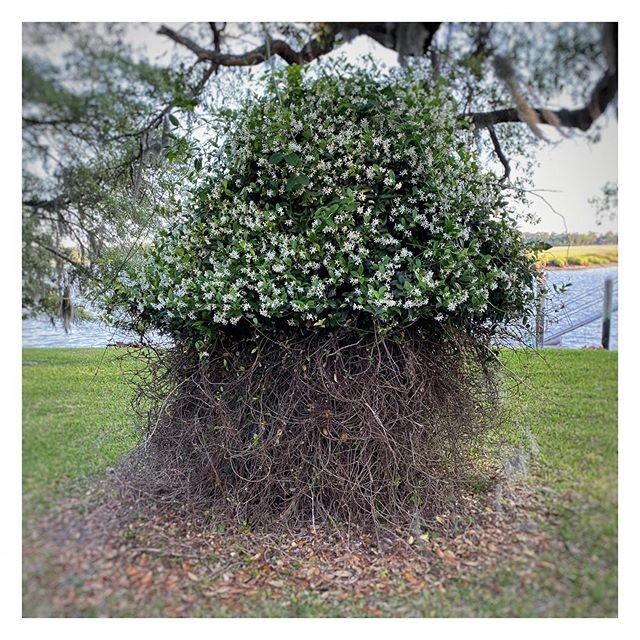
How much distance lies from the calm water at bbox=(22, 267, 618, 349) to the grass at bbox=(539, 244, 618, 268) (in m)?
0.03

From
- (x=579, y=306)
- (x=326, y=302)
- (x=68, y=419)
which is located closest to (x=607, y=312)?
(x=579, y=306)

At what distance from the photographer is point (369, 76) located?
6.48 feet

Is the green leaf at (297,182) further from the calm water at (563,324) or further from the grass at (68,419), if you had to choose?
the grass at (68,419)

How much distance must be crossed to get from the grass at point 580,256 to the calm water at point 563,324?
0.03m

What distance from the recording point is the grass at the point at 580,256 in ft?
6.22

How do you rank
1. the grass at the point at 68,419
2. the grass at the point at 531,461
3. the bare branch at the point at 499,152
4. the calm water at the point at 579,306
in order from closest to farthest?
1. the grass at the point at 531,461
2. the grass at the point at 68,419
3. the calm water at the point at 579,306
4. the bare branch at the point at 499,152

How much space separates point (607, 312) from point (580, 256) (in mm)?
225

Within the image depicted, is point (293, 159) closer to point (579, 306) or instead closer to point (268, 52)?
point (268, 52)

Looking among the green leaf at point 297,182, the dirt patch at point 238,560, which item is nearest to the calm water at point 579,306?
the dirt patch at point 238,560

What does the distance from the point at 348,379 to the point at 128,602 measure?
1.01 meters

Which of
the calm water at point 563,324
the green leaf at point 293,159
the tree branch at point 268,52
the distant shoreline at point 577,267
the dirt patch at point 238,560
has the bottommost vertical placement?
the dirt patch at point 238,560

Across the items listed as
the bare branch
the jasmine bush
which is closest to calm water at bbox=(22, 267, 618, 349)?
the jasmine bush

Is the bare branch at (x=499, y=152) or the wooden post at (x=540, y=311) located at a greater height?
the bare branch at (x=499, y=152)
